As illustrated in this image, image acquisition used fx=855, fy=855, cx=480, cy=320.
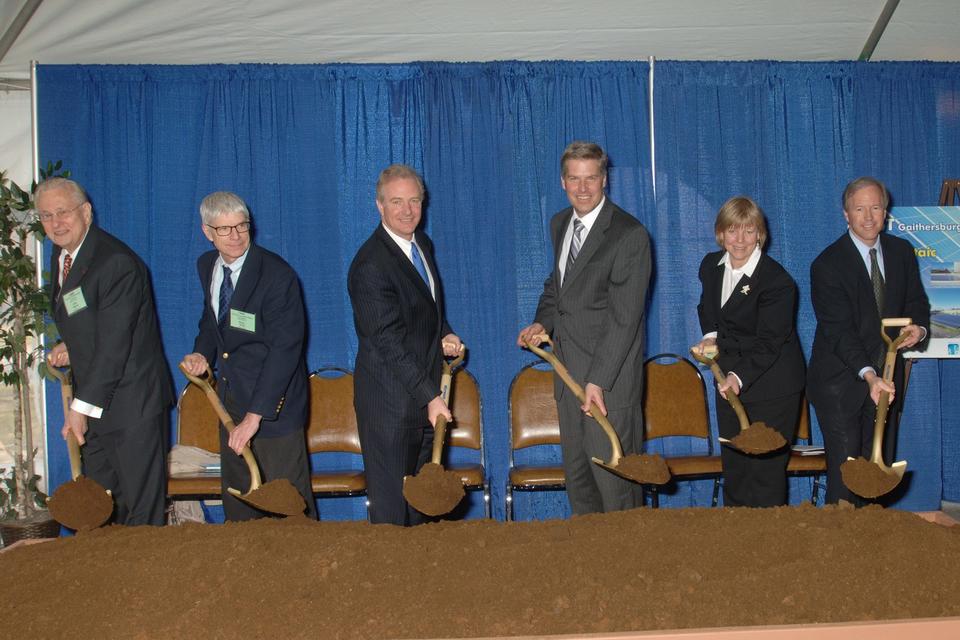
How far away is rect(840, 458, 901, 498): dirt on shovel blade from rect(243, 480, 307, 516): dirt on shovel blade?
5.69 ft

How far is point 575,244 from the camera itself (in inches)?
128

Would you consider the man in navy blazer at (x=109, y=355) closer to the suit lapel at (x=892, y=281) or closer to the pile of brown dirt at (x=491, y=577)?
the pile of brown dirt at (x=491, y=577)

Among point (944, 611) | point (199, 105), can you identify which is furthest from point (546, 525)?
point (199, 105)

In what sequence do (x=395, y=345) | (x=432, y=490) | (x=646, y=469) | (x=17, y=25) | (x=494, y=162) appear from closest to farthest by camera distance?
(x=432, y=490) → (x=646, y=469) → (x=395, y=345) → (x=17, y=25) → (x=494, y=162)

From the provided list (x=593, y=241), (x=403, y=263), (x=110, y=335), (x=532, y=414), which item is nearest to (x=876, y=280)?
(x=593, y=241)

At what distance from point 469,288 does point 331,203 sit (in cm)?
88

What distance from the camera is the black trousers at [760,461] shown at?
3.57 m

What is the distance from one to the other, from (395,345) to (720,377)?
1.35m

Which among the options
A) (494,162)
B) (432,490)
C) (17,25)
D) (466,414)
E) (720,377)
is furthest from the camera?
(494,162)

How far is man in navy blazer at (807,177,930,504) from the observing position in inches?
136

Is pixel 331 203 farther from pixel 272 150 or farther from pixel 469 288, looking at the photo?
pixel 469 288

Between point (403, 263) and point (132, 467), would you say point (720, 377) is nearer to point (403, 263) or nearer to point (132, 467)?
point (403, 263)

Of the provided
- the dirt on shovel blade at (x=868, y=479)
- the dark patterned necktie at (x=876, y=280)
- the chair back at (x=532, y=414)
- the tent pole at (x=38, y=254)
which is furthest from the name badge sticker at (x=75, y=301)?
the dark patterned necktie at (x=876, y=280)

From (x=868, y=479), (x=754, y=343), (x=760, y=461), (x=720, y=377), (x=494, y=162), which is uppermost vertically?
(x=494, y=162)
